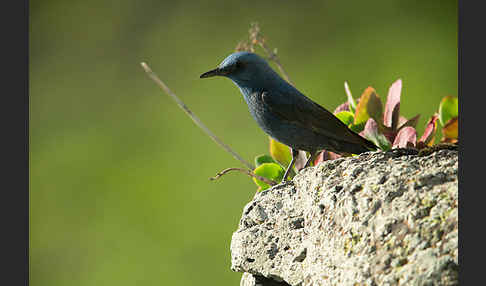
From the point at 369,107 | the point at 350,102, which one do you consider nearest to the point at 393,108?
the point at 369,107

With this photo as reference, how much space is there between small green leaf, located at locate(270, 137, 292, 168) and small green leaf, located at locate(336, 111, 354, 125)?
0.54 feet

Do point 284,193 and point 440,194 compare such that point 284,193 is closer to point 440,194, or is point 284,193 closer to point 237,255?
point 237,255

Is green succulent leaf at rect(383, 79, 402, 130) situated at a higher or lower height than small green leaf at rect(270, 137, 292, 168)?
higher

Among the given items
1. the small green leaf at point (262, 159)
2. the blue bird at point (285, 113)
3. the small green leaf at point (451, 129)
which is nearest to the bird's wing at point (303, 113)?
the blue bird at point (285, 113)

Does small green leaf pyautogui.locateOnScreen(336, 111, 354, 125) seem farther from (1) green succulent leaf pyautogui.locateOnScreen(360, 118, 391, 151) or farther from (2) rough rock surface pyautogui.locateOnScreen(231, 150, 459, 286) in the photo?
(2) rough rock surface pyautogui.locateOnScreen(231, 150, 459, 286)

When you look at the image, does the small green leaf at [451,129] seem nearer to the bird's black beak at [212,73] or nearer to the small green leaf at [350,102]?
the small green leaf at [350,102]

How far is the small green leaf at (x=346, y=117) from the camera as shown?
A: 1212mm

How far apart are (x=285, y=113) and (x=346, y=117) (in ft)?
0.47

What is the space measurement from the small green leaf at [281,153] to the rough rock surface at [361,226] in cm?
32

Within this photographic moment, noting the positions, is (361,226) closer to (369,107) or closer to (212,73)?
(369,107)

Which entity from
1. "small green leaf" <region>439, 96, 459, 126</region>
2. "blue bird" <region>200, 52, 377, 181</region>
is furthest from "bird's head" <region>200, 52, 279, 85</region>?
"small green leaf" <region>439, 96, 459, 126</region>

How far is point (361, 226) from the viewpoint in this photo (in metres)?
0.72

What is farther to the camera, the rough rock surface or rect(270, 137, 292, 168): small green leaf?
rect(270, 137, 292, 168): small green leaf

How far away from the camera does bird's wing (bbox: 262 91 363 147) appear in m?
1.17
